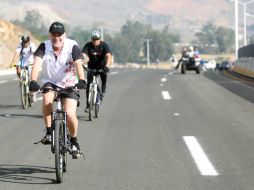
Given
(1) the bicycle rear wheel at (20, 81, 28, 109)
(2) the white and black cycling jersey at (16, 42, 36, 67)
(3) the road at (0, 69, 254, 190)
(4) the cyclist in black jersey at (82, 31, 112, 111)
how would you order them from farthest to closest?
(2) the white and black cycling jersey at (16, 42, 36, 67)
(1) the bicycle rear wheel at (20, 81, 28, 109)
(4) the cyclist in black jersey at (82, 31, 112, 111)
(3) the road at (0, 69, 254, 190)

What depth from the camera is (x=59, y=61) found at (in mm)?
8484

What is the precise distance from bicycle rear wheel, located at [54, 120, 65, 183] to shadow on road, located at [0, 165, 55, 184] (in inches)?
7.7

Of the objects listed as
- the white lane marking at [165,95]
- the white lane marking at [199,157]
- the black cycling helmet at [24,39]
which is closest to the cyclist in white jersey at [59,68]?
the white lane marking at [199,157]

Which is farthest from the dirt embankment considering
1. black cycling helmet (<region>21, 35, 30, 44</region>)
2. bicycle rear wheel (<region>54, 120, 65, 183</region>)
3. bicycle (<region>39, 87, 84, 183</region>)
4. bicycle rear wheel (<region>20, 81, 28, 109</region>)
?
bicycle rear wheel (<region>54, 120, 65, 183</region>)

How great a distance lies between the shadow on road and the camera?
808 centimetres

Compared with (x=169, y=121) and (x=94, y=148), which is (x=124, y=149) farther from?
(x=169, y=121)

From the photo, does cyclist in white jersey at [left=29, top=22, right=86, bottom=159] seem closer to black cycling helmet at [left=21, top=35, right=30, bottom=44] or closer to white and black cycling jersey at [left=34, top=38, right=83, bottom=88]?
white and black cycling jersey at [left=34, top=38, right=83, bottom=88]

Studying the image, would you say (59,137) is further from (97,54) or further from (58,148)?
(97,54)

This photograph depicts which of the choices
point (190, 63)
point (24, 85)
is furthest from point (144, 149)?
point (190, 63)

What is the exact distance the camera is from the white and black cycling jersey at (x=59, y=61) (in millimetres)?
8477

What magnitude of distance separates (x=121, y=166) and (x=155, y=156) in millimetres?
953

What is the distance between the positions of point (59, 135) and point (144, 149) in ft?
9.14

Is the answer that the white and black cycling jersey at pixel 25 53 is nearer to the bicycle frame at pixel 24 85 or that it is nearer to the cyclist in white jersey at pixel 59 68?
the bicycle frame at pixel 24 85

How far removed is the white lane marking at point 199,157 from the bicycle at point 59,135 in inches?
66.4
